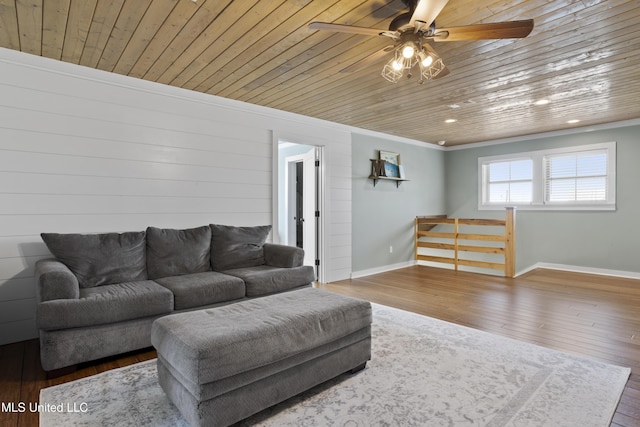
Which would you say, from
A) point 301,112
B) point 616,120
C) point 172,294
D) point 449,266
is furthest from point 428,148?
point 172,294

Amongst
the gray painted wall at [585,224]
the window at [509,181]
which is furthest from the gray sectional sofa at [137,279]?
the window at [509,181]

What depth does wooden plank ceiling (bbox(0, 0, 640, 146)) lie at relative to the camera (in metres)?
2.26

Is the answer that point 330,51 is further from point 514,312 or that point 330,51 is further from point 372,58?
point 514,312

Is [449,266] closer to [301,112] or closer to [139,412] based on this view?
[301,112]

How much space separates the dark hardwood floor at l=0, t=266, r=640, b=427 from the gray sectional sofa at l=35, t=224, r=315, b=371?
24 cm

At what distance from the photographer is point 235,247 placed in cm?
380

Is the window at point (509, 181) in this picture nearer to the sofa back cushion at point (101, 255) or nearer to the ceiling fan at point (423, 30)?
the ceiling fan at point (423, 30)

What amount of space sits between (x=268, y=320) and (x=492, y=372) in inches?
63.9

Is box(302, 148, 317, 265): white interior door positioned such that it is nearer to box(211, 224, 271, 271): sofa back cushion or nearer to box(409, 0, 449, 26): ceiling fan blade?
box(211, 224, 271, 271): sofa back cushion

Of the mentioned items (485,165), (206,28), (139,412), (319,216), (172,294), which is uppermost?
(206,28)

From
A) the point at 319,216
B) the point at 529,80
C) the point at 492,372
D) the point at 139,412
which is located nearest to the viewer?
the point at 139,412

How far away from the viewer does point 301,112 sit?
15.7ft

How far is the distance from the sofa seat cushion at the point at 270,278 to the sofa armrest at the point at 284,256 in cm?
8

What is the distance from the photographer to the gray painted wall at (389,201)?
227 inches
